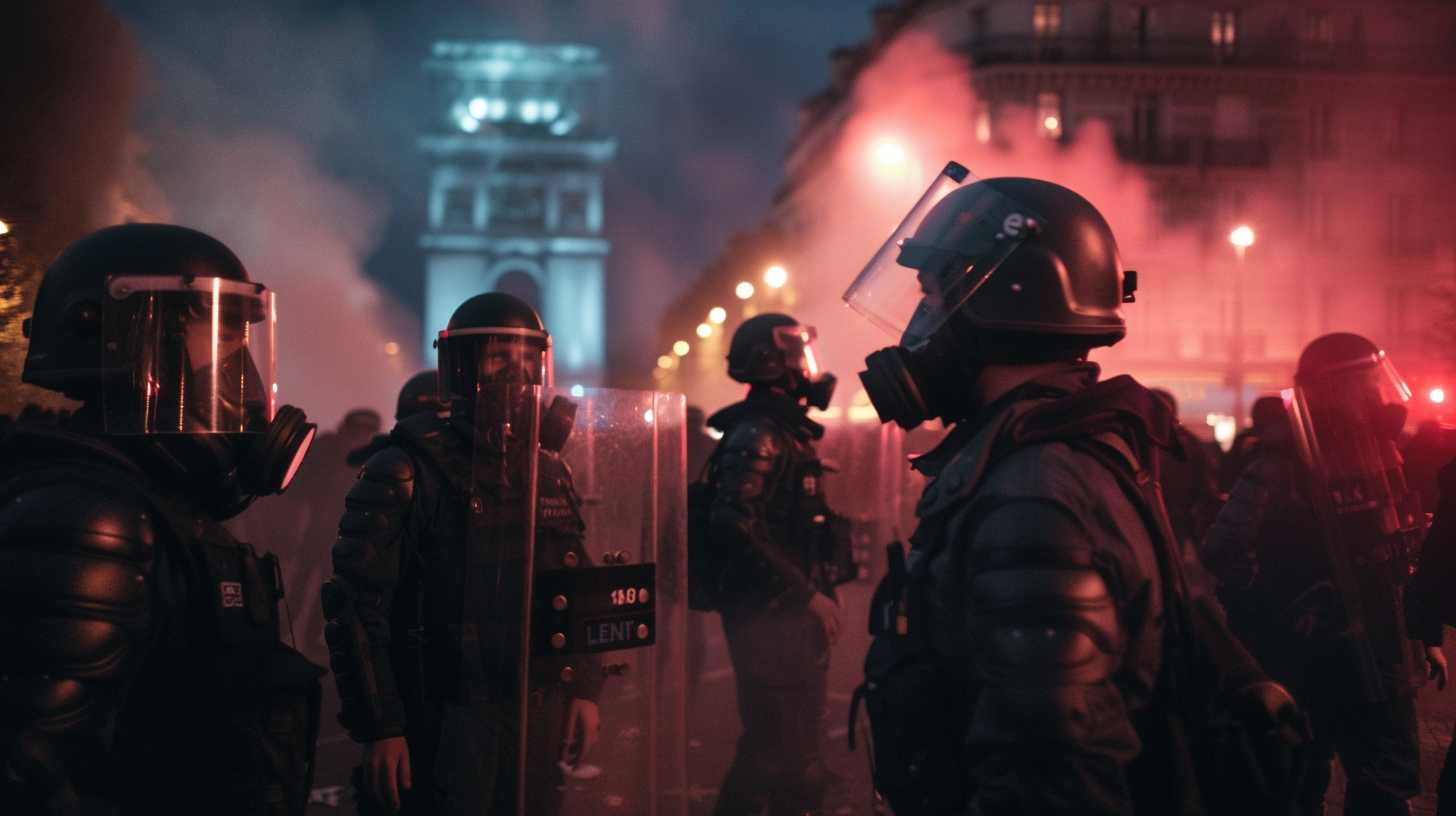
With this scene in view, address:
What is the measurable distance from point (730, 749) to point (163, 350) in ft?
14.5

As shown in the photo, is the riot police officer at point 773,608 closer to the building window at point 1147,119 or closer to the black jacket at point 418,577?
the black jacket at point 418,577

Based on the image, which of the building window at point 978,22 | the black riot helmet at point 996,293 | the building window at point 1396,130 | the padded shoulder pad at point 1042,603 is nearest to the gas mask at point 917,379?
the black riot helmet at point 996,293

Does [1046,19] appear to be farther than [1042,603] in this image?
Yes

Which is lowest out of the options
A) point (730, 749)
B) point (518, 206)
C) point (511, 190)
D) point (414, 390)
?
point (730, 749)

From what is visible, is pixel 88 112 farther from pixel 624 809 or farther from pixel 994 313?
pixel 994 313

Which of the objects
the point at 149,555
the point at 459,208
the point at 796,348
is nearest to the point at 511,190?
the point at 459,208

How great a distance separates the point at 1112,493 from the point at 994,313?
1.32ft

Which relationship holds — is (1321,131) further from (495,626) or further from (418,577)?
(495,626)

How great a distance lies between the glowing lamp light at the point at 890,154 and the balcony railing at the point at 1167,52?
3.15 meters

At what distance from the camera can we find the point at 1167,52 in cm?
3525

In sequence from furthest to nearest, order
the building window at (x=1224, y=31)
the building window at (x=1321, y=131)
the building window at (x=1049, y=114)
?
the building window at (x=1224, y=31), the building window at (x=1321, y=131), the building window at (x=1049, y=114)

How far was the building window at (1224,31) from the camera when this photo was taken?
1387 inches

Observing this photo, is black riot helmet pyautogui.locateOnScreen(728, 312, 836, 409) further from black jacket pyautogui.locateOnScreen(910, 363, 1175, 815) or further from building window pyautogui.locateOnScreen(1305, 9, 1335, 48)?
building window pyautogui.locateOnScreen(1305, 9, 1335, 48)

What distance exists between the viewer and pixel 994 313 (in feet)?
7.25
